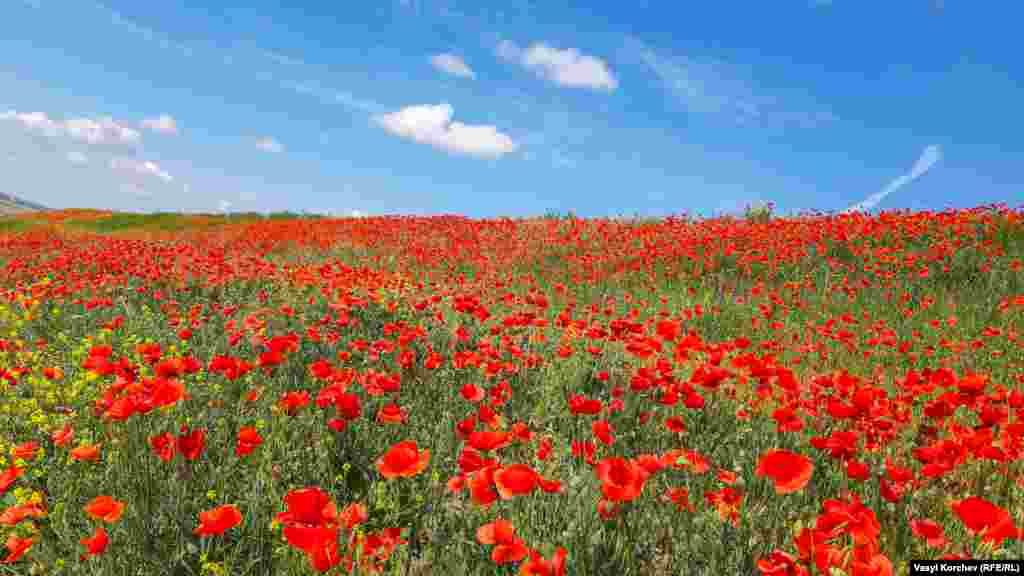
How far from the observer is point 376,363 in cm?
515

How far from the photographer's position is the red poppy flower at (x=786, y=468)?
6.08 ft

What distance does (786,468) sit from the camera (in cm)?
190

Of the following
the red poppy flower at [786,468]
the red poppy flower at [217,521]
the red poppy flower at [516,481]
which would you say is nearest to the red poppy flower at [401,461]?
the red poppy flower at [516,481]

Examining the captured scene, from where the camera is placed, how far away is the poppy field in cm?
224

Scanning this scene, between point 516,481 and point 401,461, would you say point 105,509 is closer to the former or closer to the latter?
point 401,461

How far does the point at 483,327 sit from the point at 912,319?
6.19 metres

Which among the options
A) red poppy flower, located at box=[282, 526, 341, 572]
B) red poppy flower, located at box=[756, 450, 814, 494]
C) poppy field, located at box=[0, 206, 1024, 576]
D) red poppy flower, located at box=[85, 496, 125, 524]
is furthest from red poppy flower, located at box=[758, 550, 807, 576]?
red poppy flower, located at box=[85, 496, 125, 524]

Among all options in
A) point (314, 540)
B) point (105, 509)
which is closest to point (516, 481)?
point (314, 540)

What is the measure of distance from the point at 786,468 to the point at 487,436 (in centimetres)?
99

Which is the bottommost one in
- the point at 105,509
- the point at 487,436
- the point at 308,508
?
the point at 105,509

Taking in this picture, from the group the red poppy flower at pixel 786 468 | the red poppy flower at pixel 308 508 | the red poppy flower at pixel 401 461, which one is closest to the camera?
the red poppy flower at pixel 308 508

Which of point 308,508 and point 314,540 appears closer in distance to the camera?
point 314,540

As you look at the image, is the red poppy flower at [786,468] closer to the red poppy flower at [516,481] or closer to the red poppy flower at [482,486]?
the red poppy flower at [516,481]

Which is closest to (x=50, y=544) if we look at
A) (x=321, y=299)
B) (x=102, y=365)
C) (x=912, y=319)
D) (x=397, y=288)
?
(x=102, y=365)
